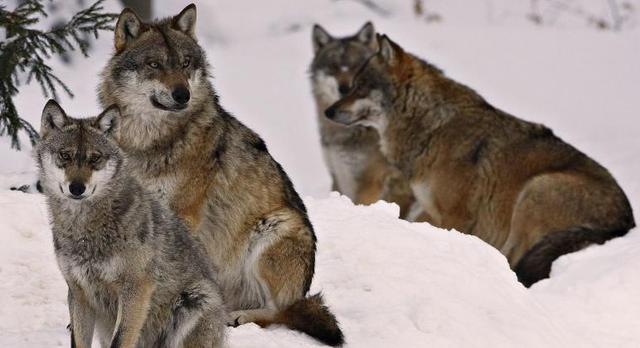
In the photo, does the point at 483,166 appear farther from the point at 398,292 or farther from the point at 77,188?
the point at 77,188

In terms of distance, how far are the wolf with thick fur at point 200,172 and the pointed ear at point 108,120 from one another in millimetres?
1236

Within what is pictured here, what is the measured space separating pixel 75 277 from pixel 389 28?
14.8 m

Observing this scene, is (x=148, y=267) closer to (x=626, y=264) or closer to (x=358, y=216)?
(x=358, y=216)

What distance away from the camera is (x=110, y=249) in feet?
19.0

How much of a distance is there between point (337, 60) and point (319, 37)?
0.54m

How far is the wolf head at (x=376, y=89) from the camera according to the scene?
37.8 ft

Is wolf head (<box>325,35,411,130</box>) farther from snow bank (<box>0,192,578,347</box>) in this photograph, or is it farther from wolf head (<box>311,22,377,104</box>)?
snow bank (<box>0,192,578,347</box>)

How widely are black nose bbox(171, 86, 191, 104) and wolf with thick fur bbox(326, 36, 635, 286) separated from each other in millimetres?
4168

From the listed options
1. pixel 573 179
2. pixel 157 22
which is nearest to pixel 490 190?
pixel 573 179

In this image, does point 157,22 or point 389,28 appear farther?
point 389,28

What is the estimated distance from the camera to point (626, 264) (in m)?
9.47

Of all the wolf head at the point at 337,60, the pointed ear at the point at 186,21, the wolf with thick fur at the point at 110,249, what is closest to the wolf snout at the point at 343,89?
the wolf head at the point at 337,60

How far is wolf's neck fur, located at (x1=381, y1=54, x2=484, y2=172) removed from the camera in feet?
37.6

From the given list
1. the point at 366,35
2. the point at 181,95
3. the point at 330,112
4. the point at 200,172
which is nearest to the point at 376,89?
the point at 330,112
